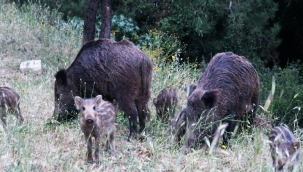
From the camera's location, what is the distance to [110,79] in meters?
7.48

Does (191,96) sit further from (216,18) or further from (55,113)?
(216,18)

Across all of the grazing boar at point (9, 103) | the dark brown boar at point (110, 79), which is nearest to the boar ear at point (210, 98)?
the dark brown boar at point (110, 79)

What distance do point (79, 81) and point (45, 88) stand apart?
89.1 inches

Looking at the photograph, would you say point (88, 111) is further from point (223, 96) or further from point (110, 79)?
point (223, 96)

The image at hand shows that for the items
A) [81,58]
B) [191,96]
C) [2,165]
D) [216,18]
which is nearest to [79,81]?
[81,58]

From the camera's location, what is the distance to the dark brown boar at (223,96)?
6.86 m

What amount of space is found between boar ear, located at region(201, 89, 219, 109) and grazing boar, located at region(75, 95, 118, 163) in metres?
1.15

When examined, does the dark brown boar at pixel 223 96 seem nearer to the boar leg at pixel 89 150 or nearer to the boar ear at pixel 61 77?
the boar leg at pixel 89 150

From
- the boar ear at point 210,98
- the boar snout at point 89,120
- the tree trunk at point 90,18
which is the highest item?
Answer: the tree trunk at point 90,18

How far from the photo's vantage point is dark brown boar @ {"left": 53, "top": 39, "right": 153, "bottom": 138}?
7.46 metres

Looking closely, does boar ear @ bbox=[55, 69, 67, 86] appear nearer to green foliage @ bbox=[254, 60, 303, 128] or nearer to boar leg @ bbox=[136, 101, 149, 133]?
boar leg @ bbox=[136, 101, 149, 133]

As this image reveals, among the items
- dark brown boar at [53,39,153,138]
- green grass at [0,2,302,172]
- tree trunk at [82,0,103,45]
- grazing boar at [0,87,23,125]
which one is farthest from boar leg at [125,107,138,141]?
tree trunk at [82,0,103,45]

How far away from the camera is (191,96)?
7.04 m

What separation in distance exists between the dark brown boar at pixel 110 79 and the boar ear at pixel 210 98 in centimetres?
110
